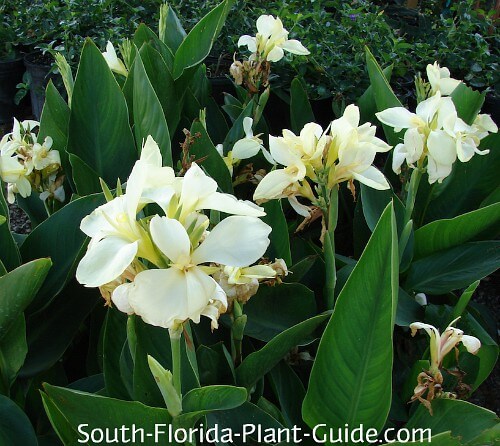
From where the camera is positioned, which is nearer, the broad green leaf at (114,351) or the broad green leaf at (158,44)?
the broad green leaf at (114,351)

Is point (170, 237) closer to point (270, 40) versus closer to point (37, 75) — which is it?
point (270, 40)

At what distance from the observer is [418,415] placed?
2.61 feet

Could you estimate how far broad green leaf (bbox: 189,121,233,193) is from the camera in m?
1.02

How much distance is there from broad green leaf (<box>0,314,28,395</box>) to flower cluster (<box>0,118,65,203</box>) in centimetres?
27

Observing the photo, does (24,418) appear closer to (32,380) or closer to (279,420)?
(32,380)

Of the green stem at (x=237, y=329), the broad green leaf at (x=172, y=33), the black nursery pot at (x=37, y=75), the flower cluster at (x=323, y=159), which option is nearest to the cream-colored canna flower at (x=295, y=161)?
the flower cluster at (x=323, y=159)

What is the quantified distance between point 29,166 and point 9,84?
2.14 meters

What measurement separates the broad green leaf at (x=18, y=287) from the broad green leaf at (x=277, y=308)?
32cm

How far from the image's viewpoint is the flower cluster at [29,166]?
98 cm

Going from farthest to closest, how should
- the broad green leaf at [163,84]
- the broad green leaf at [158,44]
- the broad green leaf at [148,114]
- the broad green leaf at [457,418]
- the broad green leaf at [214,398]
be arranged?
the broad green leaf at [158,44], the broad green leaf at [163,84], the broad green leaf at [148,114], the broad green leaf at [457,418], the broad green leaf at [214,398]

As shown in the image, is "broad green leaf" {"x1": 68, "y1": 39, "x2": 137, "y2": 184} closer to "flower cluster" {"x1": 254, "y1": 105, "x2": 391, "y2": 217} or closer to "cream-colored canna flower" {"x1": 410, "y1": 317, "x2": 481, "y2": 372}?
"flower cluster" {"x1": 254, "y1": 105, "x2": 391, "y2": 217}

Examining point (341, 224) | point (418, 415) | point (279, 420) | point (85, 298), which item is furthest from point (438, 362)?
point (341, 224)

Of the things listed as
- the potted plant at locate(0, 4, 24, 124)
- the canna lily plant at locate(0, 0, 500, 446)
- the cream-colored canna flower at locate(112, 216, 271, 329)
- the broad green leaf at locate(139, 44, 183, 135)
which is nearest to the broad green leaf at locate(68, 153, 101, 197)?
the canna lily plant at locate(0, 0, 500, 446)

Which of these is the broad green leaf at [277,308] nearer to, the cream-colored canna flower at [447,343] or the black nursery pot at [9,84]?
the cream-colored canna flower at [447,343]
